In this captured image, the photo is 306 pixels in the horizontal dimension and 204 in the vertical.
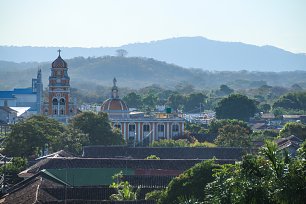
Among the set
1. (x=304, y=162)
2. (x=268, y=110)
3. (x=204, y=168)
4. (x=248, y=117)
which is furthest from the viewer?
(x=268, y=110)

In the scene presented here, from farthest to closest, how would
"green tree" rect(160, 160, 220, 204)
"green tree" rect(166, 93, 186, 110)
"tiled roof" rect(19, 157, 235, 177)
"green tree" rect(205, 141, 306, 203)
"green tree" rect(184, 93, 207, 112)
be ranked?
1. "green tree" rect(184, 93, 207, 112)
2. "green tree" rect(166, 93, 186, 110)
3. "tiled roof" rect(19, 157, 235, 177)
4. "green tree" rect(160, 160, 220, 204)
5. "green tree" rect(205, 141, 306, 203)

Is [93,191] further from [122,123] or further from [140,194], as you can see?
[122,123]

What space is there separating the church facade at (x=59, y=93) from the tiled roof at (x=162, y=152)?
21.0 metres

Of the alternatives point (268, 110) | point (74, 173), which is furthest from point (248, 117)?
point (74, 173)

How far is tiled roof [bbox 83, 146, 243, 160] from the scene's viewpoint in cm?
5281

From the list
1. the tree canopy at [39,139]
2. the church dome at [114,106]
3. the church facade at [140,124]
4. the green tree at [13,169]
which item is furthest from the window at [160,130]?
the green tree at [13,169]

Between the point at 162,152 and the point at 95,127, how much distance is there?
7185 mm

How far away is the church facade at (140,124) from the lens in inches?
3034

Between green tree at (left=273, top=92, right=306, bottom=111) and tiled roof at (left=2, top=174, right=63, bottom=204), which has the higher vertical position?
green tree at (left=273, top=92, right=306, bottom=111)

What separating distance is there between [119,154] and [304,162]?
33.9m

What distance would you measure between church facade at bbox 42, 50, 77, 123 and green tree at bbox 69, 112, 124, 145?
13.8 meters

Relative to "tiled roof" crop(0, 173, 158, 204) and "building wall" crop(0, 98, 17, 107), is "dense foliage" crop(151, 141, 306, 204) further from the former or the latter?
"building wall" crop(0, 98, 17, 107)

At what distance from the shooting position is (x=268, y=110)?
132875 mm

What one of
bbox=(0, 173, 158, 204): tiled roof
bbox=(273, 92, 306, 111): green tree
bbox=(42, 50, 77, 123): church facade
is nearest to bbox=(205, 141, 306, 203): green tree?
bbox=(0, 173, 158, 204): tiled roof
